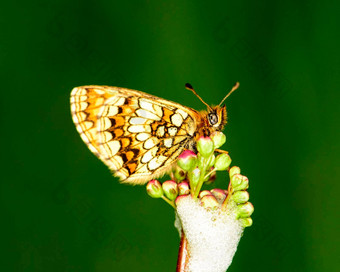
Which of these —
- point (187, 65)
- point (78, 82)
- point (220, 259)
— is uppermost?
point (187, 65)

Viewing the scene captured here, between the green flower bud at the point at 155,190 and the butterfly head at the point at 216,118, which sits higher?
the butterfly head at the point at 216,118

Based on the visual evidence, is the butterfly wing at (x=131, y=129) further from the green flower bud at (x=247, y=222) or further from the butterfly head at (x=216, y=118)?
the green flower bud at (x=247, y=222)

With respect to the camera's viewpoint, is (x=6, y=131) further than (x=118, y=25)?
No

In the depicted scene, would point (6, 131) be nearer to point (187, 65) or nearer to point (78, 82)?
point (78, 82)

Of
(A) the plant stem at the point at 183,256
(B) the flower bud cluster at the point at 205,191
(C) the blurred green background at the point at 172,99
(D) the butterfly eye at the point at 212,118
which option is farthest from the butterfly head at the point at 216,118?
(C) the blurred green background at the point at 172,99

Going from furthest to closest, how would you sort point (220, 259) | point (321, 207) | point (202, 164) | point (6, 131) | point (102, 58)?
point (102, 58), point (6, 131), point (321, 207), point (220, 259), point (202, 164)

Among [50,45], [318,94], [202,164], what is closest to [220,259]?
[202,164]

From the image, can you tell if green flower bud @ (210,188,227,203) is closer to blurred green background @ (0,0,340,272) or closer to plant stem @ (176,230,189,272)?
plant stem @ (176,230,189,272)
